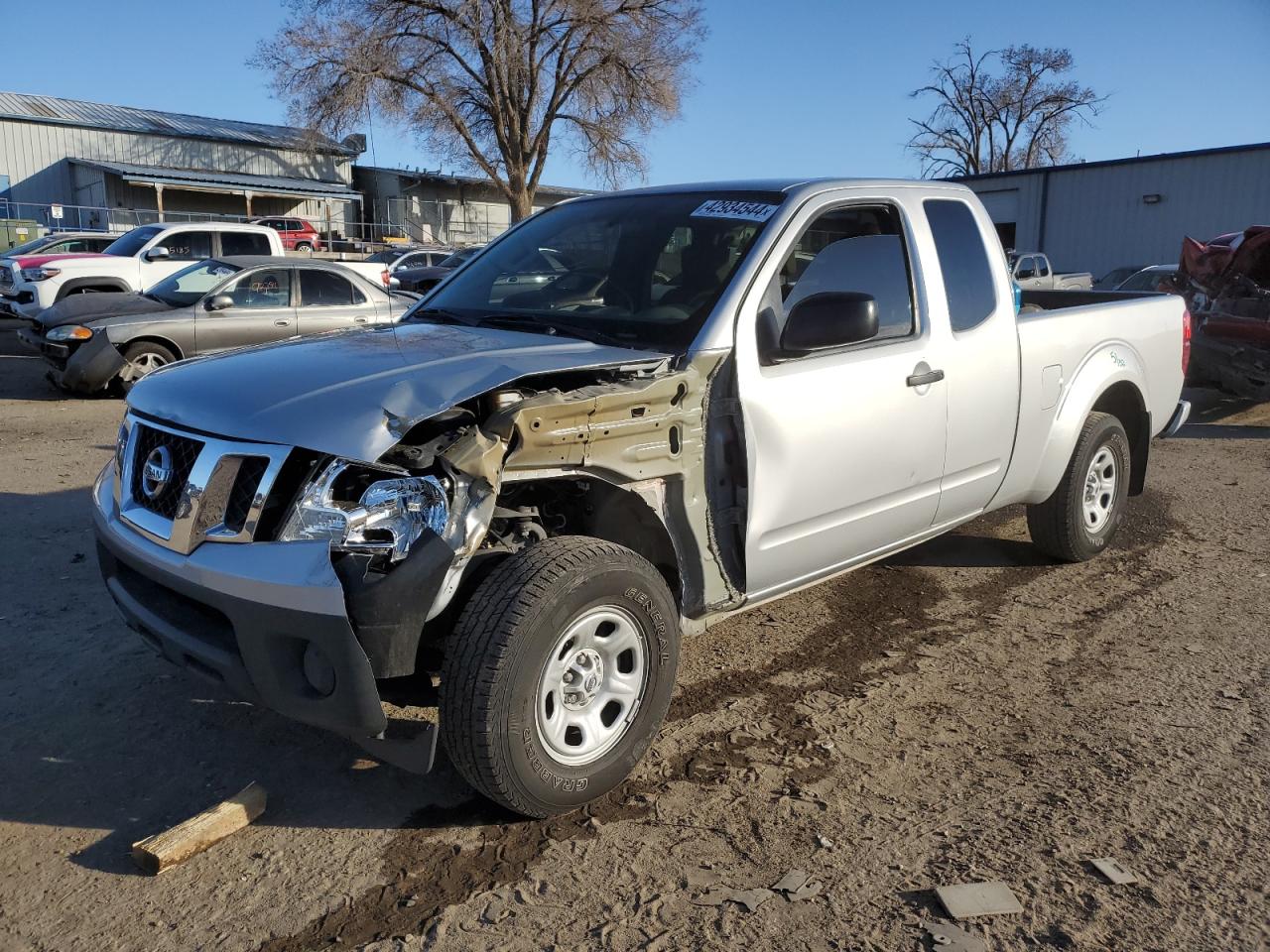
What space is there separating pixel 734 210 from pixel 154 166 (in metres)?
45.6

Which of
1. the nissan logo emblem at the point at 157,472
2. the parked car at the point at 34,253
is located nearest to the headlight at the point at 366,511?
the nissan logo emblem at the point at 157,472

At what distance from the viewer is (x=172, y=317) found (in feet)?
36.6

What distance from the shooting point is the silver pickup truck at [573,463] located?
280cm

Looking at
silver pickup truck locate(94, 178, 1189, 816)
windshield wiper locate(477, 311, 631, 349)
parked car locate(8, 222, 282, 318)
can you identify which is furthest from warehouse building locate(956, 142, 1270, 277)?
windshield wiper locate(477, 311, 631, 349)

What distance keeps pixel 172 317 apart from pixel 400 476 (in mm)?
9510

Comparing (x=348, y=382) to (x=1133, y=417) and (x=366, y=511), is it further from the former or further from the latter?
(x=1133, y=417)

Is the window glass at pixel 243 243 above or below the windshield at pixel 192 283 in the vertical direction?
above

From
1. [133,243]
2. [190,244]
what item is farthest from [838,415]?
[133,243]

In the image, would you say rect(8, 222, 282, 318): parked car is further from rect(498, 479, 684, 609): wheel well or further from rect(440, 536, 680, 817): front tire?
rect(440, 536, 680, 817): front tire

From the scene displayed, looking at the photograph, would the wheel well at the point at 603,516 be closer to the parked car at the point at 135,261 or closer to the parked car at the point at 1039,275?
the parked car at the point at 135,261

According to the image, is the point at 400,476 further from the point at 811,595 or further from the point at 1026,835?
the point at 811,595

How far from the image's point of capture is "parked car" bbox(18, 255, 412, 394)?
1098 cm

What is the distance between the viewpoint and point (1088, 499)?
5.64 m

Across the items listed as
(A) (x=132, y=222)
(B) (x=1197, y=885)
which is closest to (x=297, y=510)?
(B) (x=1197, y=885)
